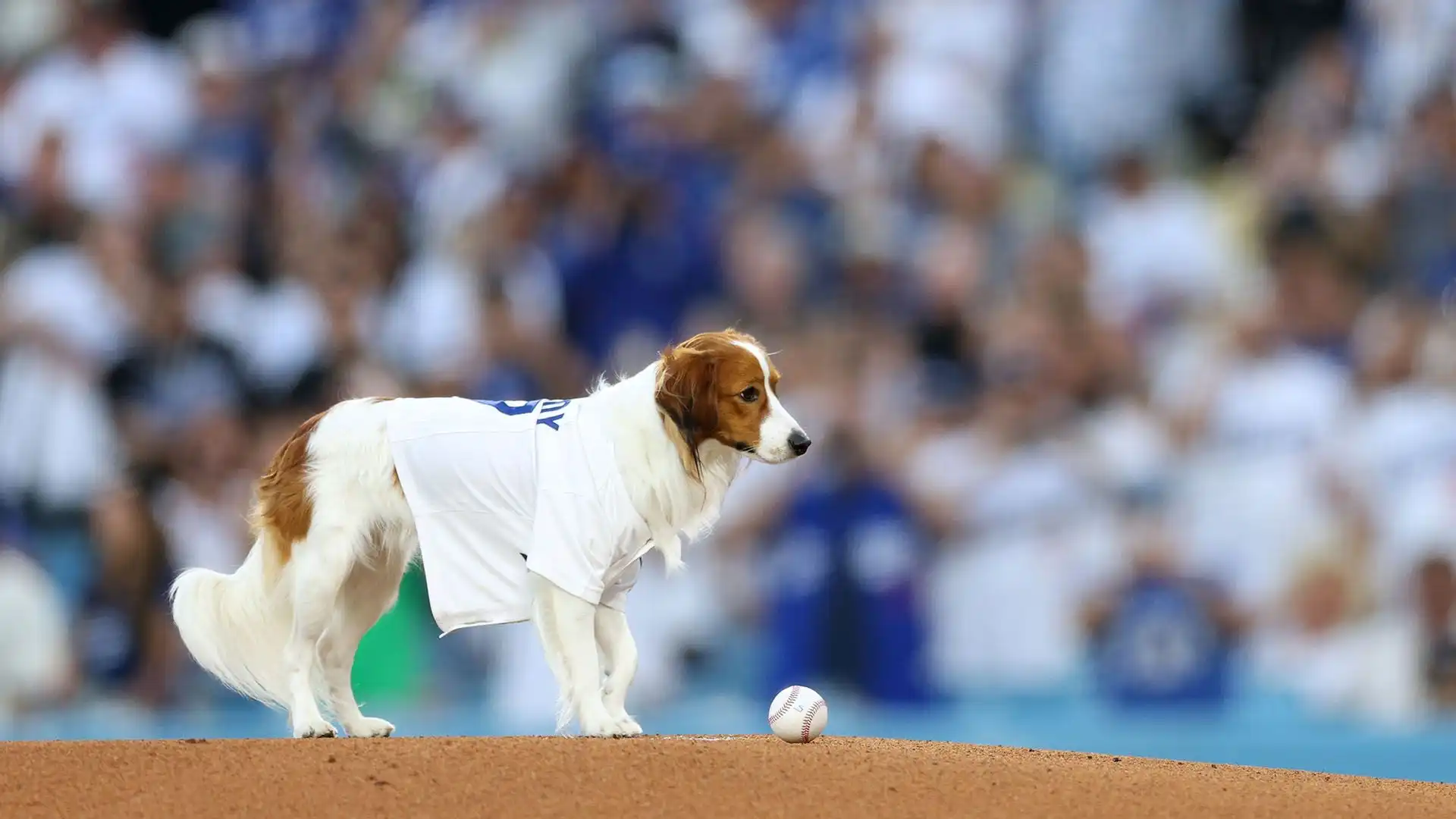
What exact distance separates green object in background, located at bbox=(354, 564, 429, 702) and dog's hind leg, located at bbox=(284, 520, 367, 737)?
154 inches

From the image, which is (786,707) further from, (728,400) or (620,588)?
(728,400)

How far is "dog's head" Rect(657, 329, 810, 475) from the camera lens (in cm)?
639

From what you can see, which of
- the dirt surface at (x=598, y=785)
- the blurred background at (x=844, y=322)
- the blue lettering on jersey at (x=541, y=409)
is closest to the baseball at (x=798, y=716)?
the dirt surface at (x=598, y=785)

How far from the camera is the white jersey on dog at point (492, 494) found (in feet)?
21.2

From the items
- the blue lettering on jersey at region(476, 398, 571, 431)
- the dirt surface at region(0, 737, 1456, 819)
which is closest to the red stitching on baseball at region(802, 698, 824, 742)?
the dirt surface at region(0, 737, 1456, 819)

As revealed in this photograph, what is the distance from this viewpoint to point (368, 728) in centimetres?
680

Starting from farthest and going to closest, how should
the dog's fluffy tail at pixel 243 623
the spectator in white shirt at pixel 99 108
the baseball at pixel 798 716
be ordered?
the spectator in white shirt at pixel 99 108, the dog's fluffy tail at pixel 243 623, the baseball at pixel 798 716

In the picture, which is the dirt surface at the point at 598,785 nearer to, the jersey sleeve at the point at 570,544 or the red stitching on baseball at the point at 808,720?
the red stitching on baseball at the point at 808,720

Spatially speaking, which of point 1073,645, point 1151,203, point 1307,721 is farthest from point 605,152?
point 1307,721

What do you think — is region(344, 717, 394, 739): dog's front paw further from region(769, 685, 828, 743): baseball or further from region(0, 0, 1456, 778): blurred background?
region(0, 0, 1456, 778): blurred background

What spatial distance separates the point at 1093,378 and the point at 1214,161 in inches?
64.9

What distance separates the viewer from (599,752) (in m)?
5.87

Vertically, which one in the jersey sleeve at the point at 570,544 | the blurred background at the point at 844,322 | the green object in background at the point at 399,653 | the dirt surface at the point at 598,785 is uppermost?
the blurred background at the point at 844,322

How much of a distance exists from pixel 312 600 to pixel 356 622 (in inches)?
14.5
